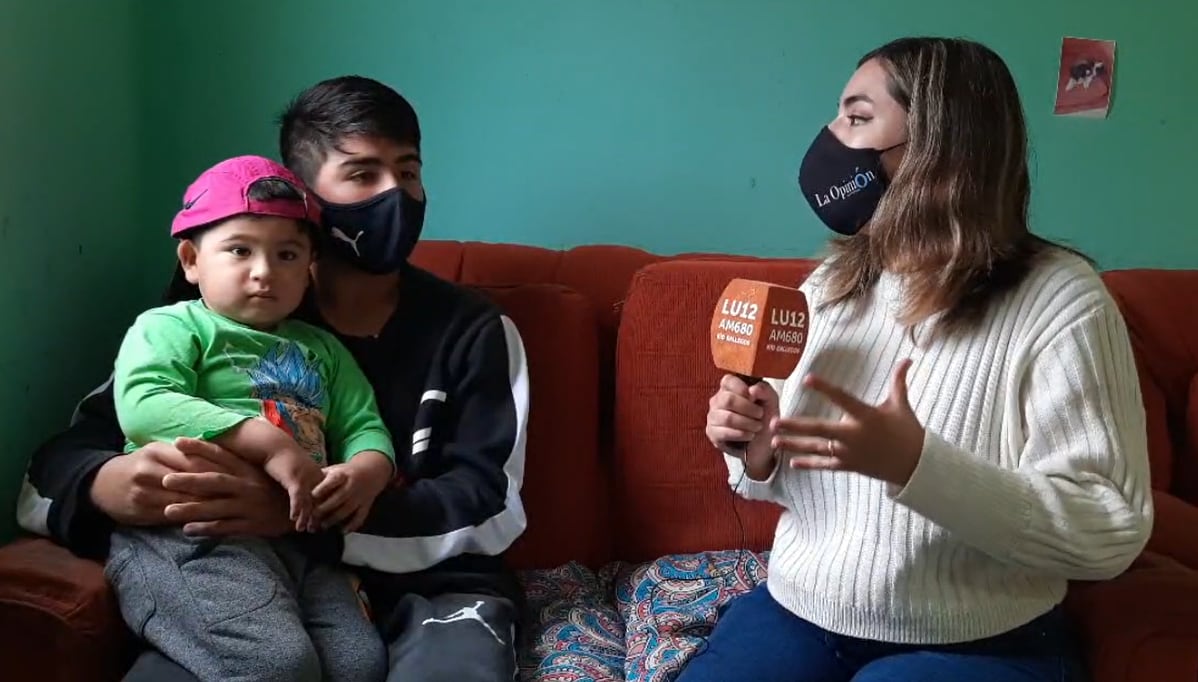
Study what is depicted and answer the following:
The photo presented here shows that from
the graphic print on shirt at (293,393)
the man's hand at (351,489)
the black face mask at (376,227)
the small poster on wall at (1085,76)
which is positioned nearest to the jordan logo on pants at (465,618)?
the man's hand at (351,489)

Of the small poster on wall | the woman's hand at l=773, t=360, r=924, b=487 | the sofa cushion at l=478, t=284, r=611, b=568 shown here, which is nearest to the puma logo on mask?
the sofa cushion at l=478, t=284, r=611, b=568

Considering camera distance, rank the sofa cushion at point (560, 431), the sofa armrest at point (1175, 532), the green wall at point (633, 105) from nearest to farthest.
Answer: the sofa armrest at point (1175, 532) → the sofa cushion at point (560, 431) → the green wall at point (633, 105)

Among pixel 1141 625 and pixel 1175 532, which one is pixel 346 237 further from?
pixel 1175 532

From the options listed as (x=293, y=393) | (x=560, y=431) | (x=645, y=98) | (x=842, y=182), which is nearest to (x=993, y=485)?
(x=842, y=182)

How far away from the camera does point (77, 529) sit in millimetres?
1378

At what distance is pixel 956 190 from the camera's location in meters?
1.29

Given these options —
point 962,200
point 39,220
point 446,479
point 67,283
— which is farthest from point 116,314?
point 962,200

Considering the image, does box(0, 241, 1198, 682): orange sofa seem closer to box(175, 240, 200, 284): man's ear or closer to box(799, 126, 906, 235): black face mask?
box(799, 126, 906, 235): black face mask

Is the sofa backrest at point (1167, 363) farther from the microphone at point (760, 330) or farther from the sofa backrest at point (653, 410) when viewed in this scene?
the microphone at point (760, 330)

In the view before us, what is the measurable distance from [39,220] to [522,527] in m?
0.93

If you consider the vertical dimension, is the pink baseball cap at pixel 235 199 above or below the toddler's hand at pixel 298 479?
above

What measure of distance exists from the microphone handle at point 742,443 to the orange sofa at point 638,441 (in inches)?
11.7

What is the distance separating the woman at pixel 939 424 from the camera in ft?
3.75

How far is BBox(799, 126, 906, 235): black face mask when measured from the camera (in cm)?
138
